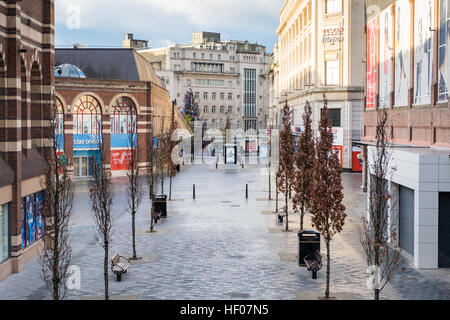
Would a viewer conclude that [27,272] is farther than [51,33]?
No

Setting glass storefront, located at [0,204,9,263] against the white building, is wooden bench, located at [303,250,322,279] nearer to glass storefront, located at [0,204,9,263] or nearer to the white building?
glass storefront, located at [0,204,9,263]

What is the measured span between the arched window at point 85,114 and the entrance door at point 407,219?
36090 millimetres

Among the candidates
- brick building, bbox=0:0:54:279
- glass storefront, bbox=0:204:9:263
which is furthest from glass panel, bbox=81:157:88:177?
glass storefront, bbox=0:204:9:263

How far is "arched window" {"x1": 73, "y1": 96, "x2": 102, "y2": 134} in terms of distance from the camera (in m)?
53.6

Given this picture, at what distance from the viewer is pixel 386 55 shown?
30344mm

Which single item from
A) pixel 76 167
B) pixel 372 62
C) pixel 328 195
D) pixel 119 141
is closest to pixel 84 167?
pixel 76 167

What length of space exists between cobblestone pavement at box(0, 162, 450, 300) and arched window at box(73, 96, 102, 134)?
2063 centimetres

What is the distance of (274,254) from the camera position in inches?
869

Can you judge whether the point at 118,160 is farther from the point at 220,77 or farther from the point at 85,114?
the point at 220,77

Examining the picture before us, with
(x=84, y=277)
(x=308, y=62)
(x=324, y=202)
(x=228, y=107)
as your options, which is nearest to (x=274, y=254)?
(x=324, y=202)

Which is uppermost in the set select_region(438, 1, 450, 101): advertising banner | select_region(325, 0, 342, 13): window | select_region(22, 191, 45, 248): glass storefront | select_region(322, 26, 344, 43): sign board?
select_region(325, 0, 342, 13): window
